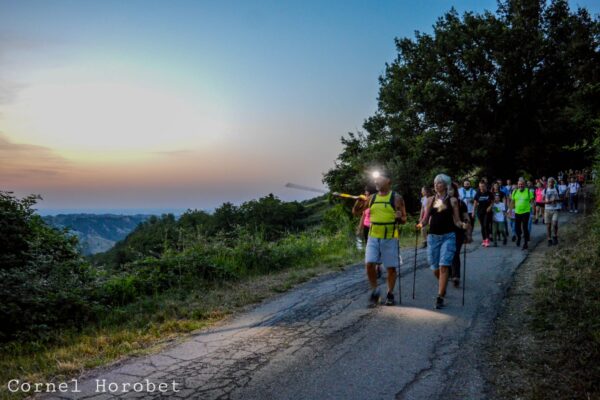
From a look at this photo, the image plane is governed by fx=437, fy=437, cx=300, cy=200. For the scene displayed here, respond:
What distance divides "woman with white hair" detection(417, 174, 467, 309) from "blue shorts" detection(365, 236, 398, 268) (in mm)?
685

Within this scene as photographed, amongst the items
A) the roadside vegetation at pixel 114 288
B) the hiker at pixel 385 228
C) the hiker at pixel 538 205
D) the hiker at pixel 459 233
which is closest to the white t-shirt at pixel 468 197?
the roadside vegetation at pixel 114 288

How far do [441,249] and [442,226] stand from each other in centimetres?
37

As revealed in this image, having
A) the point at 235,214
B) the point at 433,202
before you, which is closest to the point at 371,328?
the point at 433,202

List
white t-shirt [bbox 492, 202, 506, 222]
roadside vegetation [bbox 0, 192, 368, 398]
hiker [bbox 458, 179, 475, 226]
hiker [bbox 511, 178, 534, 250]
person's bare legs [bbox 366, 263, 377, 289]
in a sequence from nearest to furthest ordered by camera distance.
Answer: roadside vegetation [bbox 0, 192, 368, 398], person's bare legs [bbox 366, 263, 377, 289], hiker [bbox 511, 178, 534, 250], white t-shirt [bbox 492, 202, 506, 222], hiker [bbox 458, 179, 475, 226]

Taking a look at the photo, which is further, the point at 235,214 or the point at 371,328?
the point at 235,214

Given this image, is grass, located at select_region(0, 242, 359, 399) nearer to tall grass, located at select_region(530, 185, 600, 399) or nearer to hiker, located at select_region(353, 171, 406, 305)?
hiker, located at select_region(353, 171, 406, 305)

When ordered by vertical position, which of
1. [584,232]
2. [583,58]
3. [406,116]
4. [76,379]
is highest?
[583,58]

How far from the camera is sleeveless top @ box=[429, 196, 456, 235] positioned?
7.01m

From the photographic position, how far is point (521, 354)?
4.77m

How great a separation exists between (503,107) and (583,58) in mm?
4895

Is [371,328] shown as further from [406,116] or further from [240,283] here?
[406,116]

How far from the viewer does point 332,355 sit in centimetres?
490

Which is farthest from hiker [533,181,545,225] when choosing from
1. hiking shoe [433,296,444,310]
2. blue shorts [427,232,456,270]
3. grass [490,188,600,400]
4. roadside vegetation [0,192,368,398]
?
hiking shoe [433,296,444,310]

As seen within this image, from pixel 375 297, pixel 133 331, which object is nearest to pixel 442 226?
pixel 375 297
